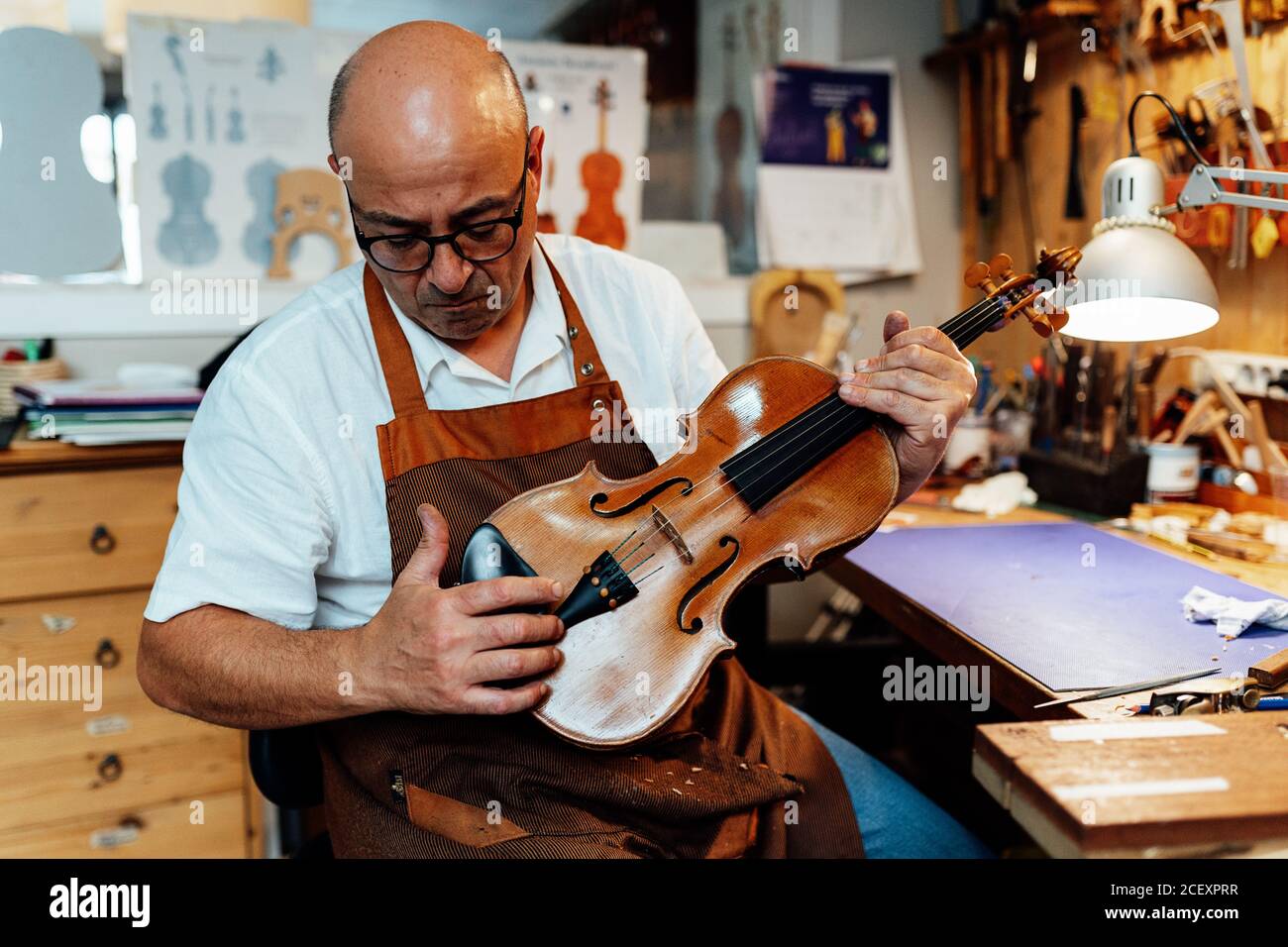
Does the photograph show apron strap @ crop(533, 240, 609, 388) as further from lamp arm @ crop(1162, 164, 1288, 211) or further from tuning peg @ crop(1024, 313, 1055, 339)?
lamp arm @ crop(1162, 164, 1288, 211)

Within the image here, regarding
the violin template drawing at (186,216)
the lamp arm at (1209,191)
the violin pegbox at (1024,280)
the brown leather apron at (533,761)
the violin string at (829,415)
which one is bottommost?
the brown leather apron at (533,761)

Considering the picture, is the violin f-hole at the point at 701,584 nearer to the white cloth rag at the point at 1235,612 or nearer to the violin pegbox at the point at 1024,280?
the violin pegbox at the point at 1024,280

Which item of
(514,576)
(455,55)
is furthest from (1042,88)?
(514,576)

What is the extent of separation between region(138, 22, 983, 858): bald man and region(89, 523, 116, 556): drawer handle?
3.58 ft

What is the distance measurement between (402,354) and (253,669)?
0.46 metres

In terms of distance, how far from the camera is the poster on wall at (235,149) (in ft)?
8.79

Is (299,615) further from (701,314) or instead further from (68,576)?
(701,314)

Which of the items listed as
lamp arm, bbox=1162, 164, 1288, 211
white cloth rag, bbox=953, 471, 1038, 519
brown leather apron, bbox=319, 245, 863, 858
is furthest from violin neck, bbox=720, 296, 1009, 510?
white cloth rag, bbox=953, 471, 1038, 519

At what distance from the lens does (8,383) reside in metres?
2.42

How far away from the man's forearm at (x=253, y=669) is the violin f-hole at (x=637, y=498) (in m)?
0.32

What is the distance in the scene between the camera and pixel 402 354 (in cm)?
142

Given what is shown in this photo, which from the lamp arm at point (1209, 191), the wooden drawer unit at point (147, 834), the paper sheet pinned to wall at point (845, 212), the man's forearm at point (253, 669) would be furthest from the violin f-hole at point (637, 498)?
the paper sheet pinned to wall at point (845, 212)

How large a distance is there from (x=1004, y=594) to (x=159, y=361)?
2.19 meters

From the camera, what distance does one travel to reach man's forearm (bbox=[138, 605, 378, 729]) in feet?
3.95
